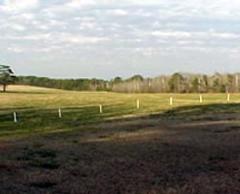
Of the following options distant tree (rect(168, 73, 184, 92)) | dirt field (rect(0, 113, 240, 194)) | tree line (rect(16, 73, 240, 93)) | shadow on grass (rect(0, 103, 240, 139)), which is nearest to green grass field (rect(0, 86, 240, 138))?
shadow on grass (rect(0, 103, 240, 139))

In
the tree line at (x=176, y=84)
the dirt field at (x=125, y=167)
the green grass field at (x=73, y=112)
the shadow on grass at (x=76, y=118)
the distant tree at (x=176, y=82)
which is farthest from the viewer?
the distant tree at (x=176, y=82)

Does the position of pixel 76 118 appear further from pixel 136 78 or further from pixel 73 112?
pixel 136 78

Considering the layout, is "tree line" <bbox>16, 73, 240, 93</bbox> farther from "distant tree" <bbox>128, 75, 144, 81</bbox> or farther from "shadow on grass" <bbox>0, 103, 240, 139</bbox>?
"shadow on grass" <bbox>0, 103, 240, 139</bbox>

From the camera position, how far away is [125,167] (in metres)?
19.2

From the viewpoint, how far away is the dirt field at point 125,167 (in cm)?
1527

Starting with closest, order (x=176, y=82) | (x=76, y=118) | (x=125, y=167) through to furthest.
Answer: (x=125, y=167)
(x=76, y=118)
(x=176, y=82)

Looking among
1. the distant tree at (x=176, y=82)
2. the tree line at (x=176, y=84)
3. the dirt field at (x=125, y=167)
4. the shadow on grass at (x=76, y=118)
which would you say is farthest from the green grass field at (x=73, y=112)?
the distant tree at (x=176, y=82)

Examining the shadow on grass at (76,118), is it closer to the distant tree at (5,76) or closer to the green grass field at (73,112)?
the green grass field at (73,112)

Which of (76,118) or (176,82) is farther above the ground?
(176,82)

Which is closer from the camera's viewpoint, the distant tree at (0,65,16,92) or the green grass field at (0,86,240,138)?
the green grass field at (0,86,240,138)

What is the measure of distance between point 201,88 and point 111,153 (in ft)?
385

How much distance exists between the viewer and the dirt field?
15266 mm

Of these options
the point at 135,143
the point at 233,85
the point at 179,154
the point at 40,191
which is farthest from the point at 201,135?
the point at 233,85

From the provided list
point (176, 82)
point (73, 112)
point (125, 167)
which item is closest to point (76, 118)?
point (73, 112)
